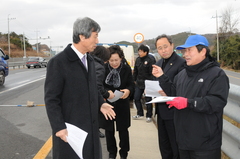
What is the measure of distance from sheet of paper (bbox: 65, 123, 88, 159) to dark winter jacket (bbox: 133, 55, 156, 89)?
419cm

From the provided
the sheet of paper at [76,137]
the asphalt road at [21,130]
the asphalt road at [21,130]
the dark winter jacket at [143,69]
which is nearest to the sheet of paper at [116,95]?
the asphalt road at [21,130]

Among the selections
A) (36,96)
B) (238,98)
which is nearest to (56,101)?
(238,98)

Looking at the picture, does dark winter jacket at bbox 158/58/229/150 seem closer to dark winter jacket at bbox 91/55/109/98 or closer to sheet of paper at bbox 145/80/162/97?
sheet of paper at bbox 145/80/162/97

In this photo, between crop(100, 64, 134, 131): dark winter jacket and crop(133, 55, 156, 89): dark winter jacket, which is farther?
crop(133, 55, 156, 89): dark winter jacket

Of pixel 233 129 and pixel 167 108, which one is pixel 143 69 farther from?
pixel 233 129

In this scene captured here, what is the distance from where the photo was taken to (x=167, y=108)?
3301 millimetres

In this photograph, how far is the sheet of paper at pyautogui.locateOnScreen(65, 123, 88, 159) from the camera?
226 centimetres

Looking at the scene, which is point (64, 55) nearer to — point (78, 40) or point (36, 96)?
point (78, 40)

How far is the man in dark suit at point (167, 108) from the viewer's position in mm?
3298

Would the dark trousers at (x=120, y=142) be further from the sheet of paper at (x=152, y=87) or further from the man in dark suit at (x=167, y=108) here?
the sheet of paper at (x=152, y=87)

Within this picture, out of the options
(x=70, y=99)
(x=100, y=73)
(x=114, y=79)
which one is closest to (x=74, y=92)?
(x=70, y=99)

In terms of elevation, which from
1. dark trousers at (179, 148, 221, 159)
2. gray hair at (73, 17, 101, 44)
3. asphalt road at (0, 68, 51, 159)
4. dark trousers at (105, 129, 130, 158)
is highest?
gray hair at (73, 17, 101, 44)

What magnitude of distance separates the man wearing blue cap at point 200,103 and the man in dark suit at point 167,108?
2.13 feet

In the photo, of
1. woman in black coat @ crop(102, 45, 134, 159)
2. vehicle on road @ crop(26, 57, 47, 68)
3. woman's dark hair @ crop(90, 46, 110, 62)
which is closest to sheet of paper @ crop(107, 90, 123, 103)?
woman in black coat @ crop(102, 45, 134, 159)
